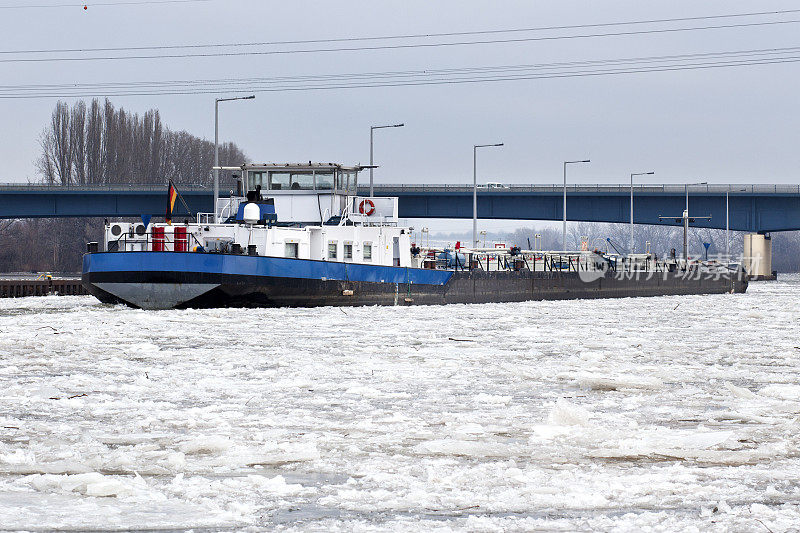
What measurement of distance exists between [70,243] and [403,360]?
87.4m

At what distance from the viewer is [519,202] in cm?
8350

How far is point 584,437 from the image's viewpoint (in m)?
8.00

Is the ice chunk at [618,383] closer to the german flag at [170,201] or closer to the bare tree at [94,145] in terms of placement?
the german flag at [170,201]

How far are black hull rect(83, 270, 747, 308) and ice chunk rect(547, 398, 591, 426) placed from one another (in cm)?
2088

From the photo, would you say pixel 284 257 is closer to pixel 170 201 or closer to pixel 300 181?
pixel 300 181

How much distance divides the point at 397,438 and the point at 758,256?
88667 millimetres

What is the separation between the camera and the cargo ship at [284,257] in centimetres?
2859

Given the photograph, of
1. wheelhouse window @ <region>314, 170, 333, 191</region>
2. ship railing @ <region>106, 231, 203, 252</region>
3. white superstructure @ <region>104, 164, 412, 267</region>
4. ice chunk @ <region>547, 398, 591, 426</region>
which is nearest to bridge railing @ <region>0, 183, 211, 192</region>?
white superstructure @ <region>104, 164, 412, 267</region>

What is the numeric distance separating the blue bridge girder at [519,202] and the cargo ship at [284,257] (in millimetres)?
38176

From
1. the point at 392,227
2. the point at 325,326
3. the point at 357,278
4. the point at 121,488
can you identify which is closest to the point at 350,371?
the point at 121,488

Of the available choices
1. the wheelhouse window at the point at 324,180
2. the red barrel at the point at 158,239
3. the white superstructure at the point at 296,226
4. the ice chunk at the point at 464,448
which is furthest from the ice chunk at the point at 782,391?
the wheelhouse window at the point at 324,180

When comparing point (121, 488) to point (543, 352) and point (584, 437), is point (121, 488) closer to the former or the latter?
point (584, 437)

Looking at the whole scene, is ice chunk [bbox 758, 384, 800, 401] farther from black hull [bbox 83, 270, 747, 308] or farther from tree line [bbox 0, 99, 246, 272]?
tree line [bbox 0, 99, 246, 272]

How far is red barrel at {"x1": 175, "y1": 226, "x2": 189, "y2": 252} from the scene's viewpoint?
99.1 feet
